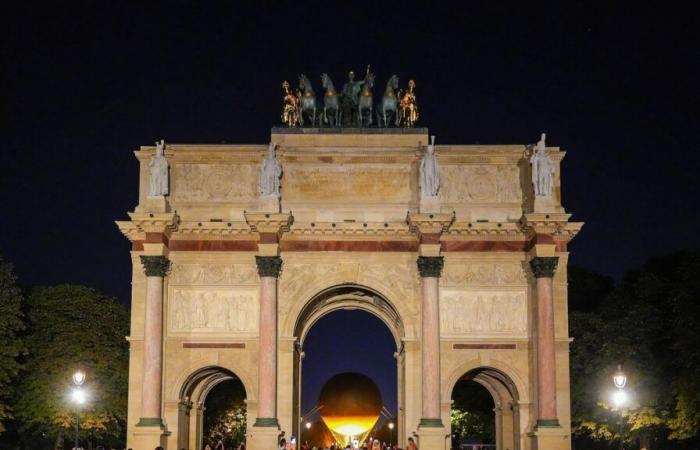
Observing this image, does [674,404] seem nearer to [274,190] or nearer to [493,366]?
[493,366]

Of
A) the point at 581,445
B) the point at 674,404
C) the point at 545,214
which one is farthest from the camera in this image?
the point at 581,445

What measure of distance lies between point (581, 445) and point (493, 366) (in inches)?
909

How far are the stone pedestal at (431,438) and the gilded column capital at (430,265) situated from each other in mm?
5217

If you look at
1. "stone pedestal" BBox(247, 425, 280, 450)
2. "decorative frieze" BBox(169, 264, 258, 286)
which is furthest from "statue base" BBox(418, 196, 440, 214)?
"stone pedestal" BBox(247, 425, 280, 450)

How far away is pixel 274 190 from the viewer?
4216cm

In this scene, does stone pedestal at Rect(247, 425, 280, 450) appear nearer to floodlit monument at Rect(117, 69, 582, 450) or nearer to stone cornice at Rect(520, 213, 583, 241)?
floodlit monument at Rect(117, 69, 582, 450)

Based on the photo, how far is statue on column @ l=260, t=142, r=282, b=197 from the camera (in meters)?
42.1

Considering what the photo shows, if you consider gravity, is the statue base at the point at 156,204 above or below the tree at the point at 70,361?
above

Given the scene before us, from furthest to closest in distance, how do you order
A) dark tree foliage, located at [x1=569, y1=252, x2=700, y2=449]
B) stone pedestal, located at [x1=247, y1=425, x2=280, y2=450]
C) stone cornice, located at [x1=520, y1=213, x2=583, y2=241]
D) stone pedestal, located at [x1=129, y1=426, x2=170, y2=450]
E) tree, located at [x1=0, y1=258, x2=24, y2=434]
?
tree, located at [x1=0, y1=258, x2=24, y2=434] < dark tree foliage, located at [x1=569, y1=252, x2=700, y2=449] < stone cornice, located at [x1=520, y1=213, x2=583, y2=241] < stone pedestal, located at [x1=129, y1=426, x2=170, y2=450] < stone pedestal, located at [x1=247, y1=425, x2=280, y2=450]

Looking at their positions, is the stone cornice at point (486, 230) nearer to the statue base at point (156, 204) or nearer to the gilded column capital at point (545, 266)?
the gilded column capital at point (545, 266)

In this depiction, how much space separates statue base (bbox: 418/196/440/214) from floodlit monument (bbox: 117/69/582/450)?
0.07 m

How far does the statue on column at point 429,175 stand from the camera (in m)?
42.1

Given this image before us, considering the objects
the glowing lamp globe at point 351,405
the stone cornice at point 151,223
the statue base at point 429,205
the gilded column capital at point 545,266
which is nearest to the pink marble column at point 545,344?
the gilded column capital at point 545,266

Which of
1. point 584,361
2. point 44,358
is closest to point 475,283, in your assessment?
point 584,361
